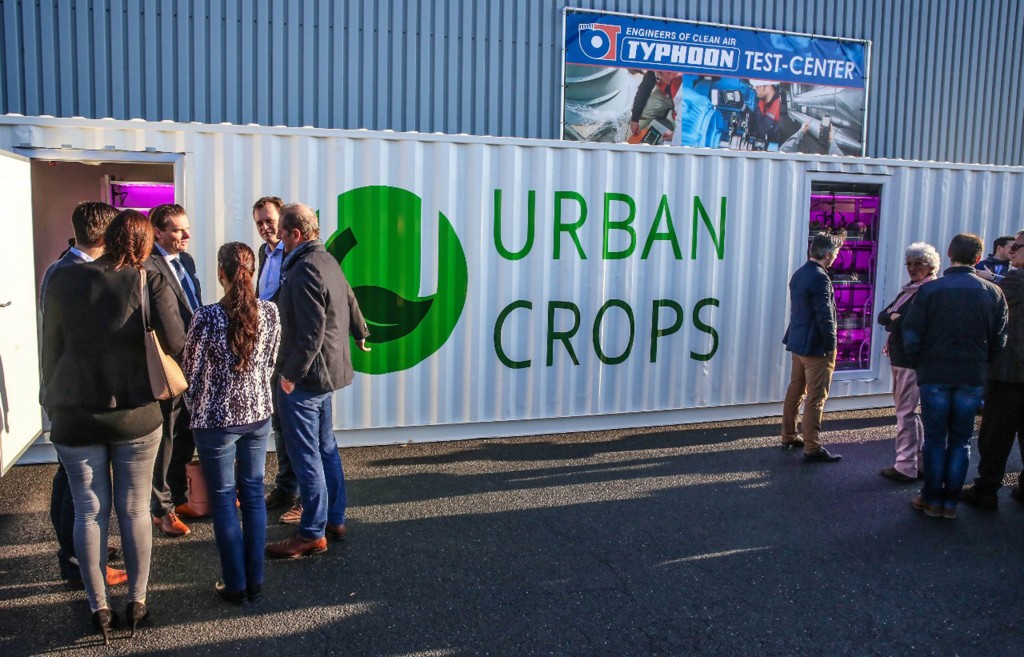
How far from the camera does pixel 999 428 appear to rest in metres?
5.40

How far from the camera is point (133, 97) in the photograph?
357 inches

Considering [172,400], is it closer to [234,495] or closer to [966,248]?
[234,495]

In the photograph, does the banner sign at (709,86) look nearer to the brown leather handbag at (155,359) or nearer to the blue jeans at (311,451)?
the blue jeans at (311,451)

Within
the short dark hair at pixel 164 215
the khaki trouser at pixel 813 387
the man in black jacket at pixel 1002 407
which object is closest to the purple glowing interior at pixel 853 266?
the khaki trouser at pixel 813 387

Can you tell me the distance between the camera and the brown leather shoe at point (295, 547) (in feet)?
→ 14.3

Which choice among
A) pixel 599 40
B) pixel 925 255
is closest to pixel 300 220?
pixel 925 255

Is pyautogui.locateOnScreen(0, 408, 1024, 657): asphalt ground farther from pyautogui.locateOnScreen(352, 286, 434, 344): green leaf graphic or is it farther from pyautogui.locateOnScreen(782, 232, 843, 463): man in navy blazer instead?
pyautogui.locateOnScreen(352, 286, 434, 344): green leaf graphic

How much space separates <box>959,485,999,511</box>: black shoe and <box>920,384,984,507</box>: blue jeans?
36 cm

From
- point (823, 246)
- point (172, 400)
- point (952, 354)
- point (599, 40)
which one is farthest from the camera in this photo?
point (599, 40)

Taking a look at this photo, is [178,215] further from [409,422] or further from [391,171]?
[409,422]

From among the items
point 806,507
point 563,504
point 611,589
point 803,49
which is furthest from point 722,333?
point 803,49

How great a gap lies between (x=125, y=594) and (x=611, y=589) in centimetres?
240

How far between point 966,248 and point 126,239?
480 cm

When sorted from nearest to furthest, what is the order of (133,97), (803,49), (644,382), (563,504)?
(563,504) < (644,382) < (133,97) < (803,49)
